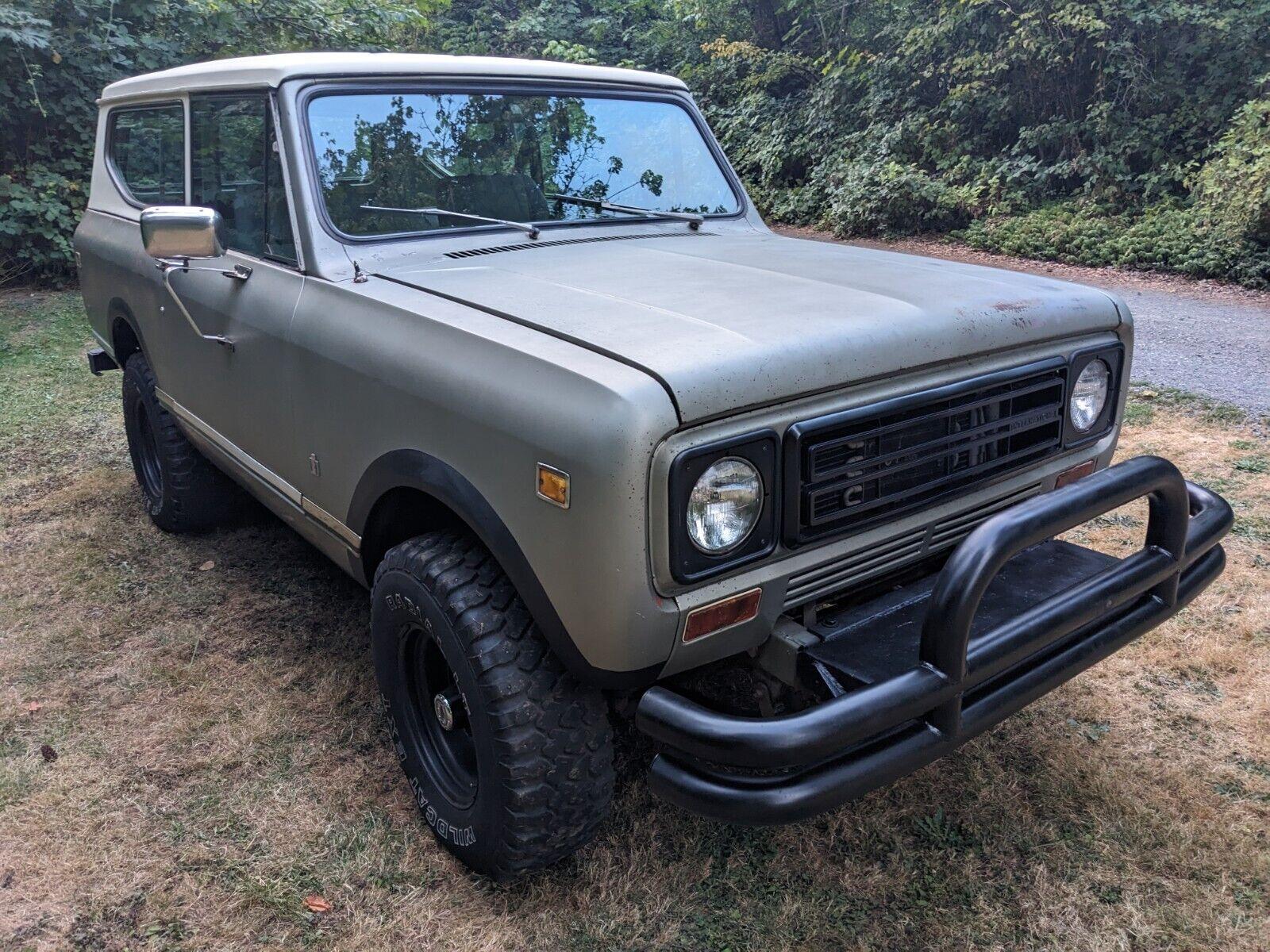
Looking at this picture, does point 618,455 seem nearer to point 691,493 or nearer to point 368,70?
point 691,493

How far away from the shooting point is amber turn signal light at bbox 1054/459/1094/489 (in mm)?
2580

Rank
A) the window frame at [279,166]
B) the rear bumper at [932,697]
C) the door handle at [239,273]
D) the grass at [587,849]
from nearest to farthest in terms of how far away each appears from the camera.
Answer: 1. the rear bumper at [932,697]
2. the grass at [587,849]
3. the window frame at [279,166]
4. the door handle at [239,273]

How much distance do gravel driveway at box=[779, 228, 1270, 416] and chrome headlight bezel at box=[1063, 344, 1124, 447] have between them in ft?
11.6

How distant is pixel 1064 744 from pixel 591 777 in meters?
1.49

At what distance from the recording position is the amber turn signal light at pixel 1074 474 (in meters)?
2.58

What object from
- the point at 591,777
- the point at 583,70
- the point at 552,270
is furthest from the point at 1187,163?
the point at 591,777

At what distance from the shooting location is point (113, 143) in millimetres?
4477

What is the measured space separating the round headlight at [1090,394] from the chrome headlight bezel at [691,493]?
1.04 m

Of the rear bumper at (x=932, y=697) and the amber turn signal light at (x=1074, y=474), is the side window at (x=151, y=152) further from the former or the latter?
the amber turn signal light at (x=1074, y=474)

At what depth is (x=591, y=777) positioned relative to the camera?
2219mm

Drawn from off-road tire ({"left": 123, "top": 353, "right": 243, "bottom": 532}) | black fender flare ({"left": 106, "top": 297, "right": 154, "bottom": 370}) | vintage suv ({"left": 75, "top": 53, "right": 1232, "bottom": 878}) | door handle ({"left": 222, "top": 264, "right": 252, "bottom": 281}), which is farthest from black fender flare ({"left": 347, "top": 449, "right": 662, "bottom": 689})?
black fender flare ({"left": 106, "top": 297, "right": 154, "bottom": 370})

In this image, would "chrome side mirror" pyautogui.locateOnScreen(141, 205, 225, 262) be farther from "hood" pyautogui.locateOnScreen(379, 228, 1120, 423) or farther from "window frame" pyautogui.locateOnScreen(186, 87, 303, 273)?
"hood" pyautogui.locateOnScreen(379, 228, 1120, 423)

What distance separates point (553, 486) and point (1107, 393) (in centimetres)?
159

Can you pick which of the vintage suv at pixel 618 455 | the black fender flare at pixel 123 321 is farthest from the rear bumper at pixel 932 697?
the black fender flare at pixel 123 321
